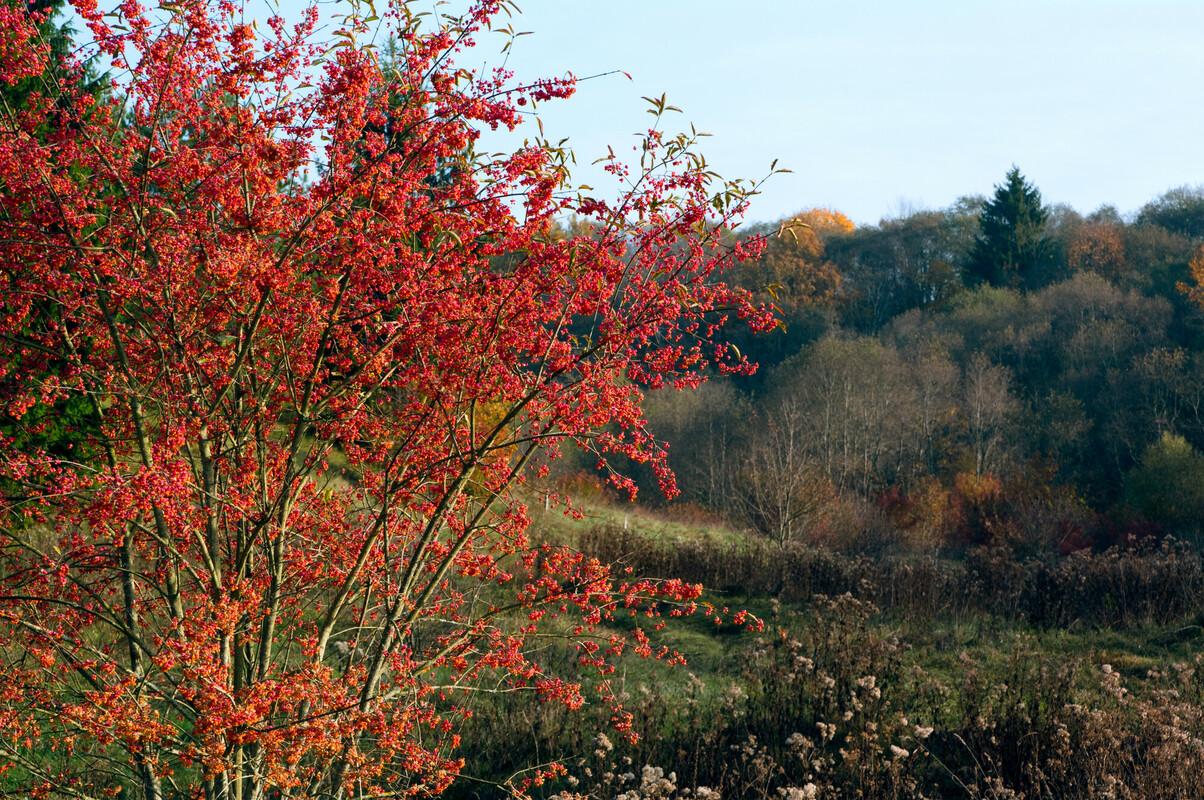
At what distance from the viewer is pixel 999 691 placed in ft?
25.3

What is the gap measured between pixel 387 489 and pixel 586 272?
1.18m

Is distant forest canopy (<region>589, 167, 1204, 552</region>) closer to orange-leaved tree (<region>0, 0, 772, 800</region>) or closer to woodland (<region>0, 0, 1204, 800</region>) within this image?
woodland (<region>0, 0, 1204, 800</region>)

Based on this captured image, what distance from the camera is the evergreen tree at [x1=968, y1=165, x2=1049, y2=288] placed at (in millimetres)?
47281

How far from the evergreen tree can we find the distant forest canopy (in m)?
0.09

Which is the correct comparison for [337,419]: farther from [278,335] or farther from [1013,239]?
[1013,239]

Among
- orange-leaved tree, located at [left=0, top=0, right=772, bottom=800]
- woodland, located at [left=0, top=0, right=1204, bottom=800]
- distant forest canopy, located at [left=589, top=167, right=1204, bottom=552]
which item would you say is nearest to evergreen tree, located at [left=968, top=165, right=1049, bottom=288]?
distant forest canopy, located at [left=589, top=167, right=1204, bottom=552]

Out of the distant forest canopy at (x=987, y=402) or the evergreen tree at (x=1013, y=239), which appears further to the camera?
the evergreen tree at (x=1013, y=239)

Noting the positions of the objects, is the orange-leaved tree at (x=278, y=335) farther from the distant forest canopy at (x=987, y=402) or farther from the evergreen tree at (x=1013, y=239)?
the evergreen tree at (x=1013, y=239)

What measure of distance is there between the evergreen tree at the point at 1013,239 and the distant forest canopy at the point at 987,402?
9 centimetres

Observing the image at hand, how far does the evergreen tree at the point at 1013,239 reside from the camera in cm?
4728

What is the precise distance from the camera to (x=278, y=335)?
394cm

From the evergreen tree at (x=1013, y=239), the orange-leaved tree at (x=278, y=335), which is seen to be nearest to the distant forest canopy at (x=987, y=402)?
the evergreen tree at (x=1013, y=239)

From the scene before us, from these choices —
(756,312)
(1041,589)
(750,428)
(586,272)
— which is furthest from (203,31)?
(750,428)

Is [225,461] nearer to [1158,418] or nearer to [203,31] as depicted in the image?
[203,31]
